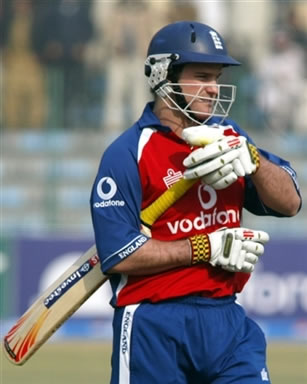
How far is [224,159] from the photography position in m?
4.45

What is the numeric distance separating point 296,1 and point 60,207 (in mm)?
3639

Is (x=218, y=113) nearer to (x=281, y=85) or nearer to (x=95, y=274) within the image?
(x=95, y=274)

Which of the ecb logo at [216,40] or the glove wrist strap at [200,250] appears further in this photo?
the ecb logo at [216,40]

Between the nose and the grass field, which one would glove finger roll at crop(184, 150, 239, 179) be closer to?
the nose

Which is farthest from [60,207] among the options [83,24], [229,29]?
[229,29]

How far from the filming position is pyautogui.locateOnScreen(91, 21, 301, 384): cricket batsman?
457 cm

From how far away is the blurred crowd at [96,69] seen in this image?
13141mm

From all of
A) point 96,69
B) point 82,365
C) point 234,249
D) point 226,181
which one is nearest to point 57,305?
point 234,249

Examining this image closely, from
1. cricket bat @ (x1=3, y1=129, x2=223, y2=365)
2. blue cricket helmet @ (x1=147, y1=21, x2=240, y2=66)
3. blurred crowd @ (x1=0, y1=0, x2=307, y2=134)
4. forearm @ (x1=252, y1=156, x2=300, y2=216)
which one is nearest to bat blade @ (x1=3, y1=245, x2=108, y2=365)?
cricket bat @ (x1=3, y1=129, x2=223, y2=365)

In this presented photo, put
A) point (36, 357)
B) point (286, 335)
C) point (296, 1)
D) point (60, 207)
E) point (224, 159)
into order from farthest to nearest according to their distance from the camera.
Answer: point (296, 1) < point (60, 207) < point (286, 335) < point (36, 357) < point (224, 159)

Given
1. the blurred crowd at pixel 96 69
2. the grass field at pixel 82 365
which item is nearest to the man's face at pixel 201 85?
the grass field at pixel 82 365

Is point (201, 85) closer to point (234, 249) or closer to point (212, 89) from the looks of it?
point (212, 89)

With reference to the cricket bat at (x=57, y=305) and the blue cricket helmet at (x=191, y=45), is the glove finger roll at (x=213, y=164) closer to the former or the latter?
the blue cricket helmet at (x=191, y=45)

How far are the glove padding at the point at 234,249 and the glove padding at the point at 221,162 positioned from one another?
20cm
